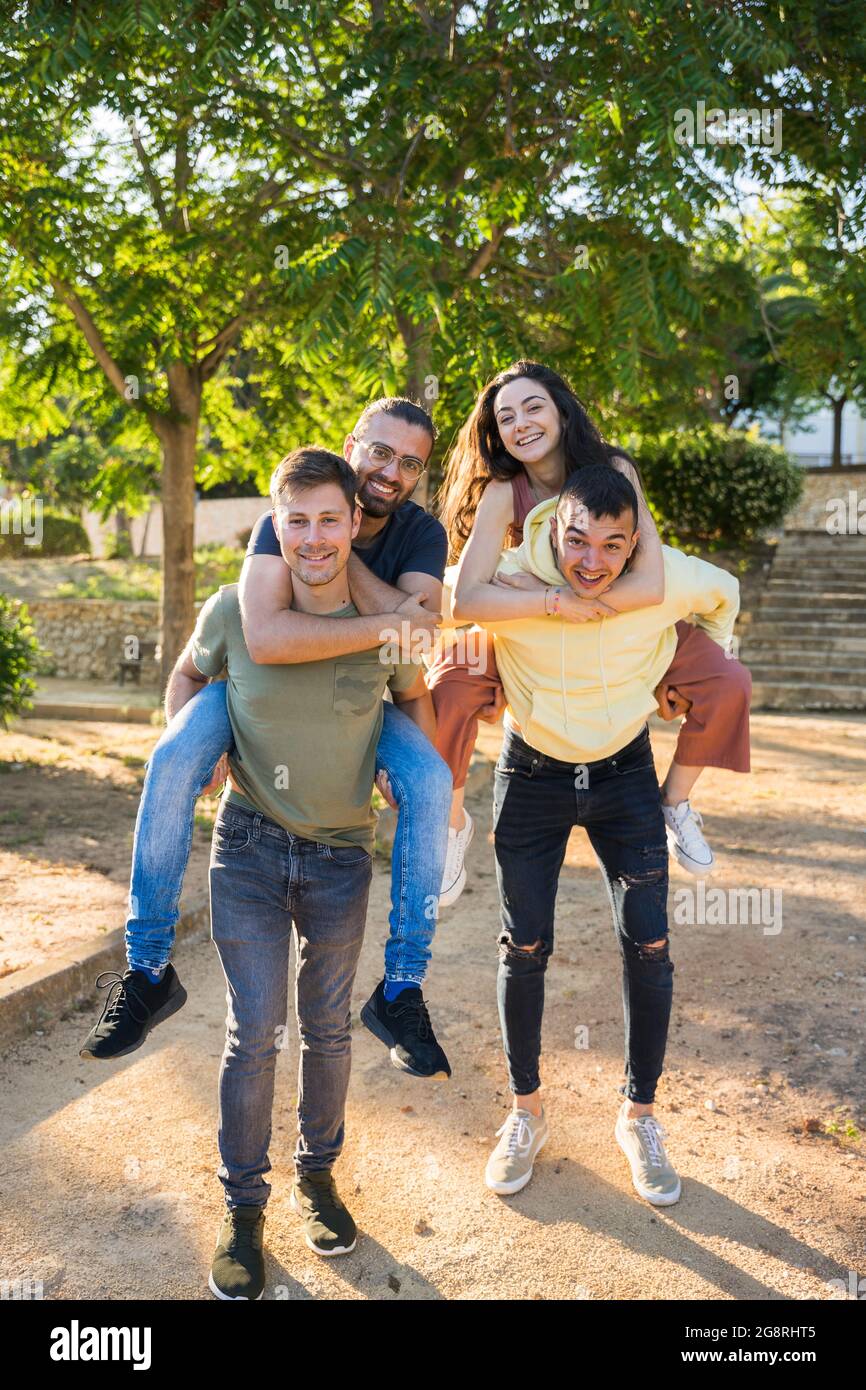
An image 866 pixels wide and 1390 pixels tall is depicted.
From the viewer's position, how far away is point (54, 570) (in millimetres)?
21156

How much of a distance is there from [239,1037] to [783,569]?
16146mm

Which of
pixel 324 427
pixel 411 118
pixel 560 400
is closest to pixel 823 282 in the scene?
pixel 411 118

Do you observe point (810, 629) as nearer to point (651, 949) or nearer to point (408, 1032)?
point (651, 949)

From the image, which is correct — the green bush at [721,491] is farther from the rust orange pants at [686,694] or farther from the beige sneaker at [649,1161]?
the beige sneaker at [649,1161]

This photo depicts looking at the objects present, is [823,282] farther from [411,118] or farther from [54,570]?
[54,570]

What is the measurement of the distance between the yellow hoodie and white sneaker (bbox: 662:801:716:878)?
62cm

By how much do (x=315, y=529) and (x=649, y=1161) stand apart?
7.09ft

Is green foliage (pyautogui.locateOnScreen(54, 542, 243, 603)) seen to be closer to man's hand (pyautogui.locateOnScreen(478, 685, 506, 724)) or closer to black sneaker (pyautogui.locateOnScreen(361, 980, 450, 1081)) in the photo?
man's hand (pyautogui.locateOnScreen(478, 685, 506, 724))

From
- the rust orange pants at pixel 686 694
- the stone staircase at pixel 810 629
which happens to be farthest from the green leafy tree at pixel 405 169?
the stone staircase at pixel 810 629

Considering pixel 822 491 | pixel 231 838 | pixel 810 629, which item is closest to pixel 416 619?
pixel 231 838

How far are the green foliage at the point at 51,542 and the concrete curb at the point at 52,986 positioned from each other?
798 inches

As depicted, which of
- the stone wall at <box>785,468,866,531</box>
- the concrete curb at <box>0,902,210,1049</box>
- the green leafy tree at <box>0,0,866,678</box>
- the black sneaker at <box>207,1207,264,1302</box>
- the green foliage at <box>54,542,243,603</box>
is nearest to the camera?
the black sneaker at <box>207,1207,264,1302</box>

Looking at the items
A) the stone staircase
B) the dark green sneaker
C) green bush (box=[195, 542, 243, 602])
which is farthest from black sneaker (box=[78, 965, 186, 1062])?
green bush (box=[195, 542, 243, 602])

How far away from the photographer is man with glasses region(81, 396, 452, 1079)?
8.86ft
